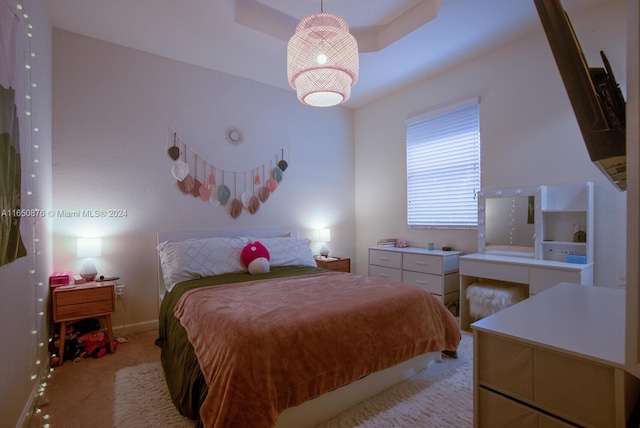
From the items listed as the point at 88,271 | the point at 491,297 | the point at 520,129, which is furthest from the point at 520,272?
the point at 88,271

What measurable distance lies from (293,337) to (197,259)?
1.67 meters

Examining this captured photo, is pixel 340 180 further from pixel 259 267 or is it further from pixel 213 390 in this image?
pixel 213 390

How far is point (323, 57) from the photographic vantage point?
2072mm

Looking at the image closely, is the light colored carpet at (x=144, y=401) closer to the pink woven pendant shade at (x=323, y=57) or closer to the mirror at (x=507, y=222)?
the pink woven pendant shade at (x=323, y=57)

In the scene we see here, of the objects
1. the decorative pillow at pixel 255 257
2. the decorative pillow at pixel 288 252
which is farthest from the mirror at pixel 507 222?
the decorative pillow at pixel 255 257

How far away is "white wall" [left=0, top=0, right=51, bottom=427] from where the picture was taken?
149 centimetres

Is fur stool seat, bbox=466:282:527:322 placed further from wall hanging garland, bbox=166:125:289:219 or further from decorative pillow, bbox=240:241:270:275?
wall hanging garland, bbox=166:125:289:219

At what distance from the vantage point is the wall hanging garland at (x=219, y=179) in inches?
132

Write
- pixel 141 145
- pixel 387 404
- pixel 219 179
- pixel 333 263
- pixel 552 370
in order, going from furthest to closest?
pixel 333 263 < pixel 219 179 < pixel 141 145 < pixel 387 404 < pixel 552 370

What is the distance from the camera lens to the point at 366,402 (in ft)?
6.22

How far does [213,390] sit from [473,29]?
344cm


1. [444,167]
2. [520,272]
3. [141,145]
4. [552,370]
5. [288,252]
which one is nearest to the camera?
[552,370]

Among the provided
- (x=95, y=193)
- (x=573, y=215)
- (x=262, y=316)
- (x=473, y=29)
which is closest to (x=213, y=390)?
(x=262, y=316)

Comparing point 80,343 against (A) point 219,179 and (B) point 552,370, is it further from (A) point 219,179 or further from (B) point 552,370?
(B) point 552,370
